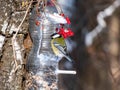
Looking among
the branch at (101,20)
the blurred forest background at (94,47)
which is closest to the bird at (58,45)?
the blurred forest background at (94,47)

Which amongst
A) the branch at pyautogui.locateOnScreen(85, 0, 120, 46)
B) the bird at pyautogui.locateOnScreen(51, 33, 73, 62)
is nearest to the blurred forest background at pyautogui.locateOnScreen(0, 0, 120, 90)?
the branch at pyautogui.locateOnScreen(85, 0, 120, 46)

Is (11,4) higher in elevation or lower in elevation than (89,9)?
higher

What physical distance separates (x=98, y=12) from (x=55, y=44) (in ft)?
2.73

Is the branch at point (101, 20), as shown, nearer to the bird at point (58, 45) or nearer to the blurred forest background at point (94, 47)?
the blurred forest background at point (94, 47)

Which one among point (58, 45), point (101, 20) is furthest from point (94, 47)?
point (58, 45)

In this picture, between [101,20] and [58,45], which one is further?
[101,20]

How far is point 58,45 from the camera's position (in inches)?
48.9

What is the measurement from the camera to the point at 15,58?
1.22m

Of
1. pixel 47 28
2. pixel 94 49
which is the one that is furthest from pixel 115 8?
pixel 47 28

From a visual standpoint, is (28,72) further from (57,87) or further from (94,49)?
(94,49)

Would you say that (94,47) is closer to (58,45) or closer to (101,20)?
(101,20)

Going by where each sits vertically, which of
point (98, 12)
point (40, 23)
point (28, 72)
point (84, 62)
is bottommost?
point (84, 62)

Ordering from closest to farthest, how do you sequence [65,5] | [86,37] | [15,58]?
[15,58] → [65,5] → [86,37]

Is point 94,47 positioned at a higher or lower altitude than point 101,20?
lower
